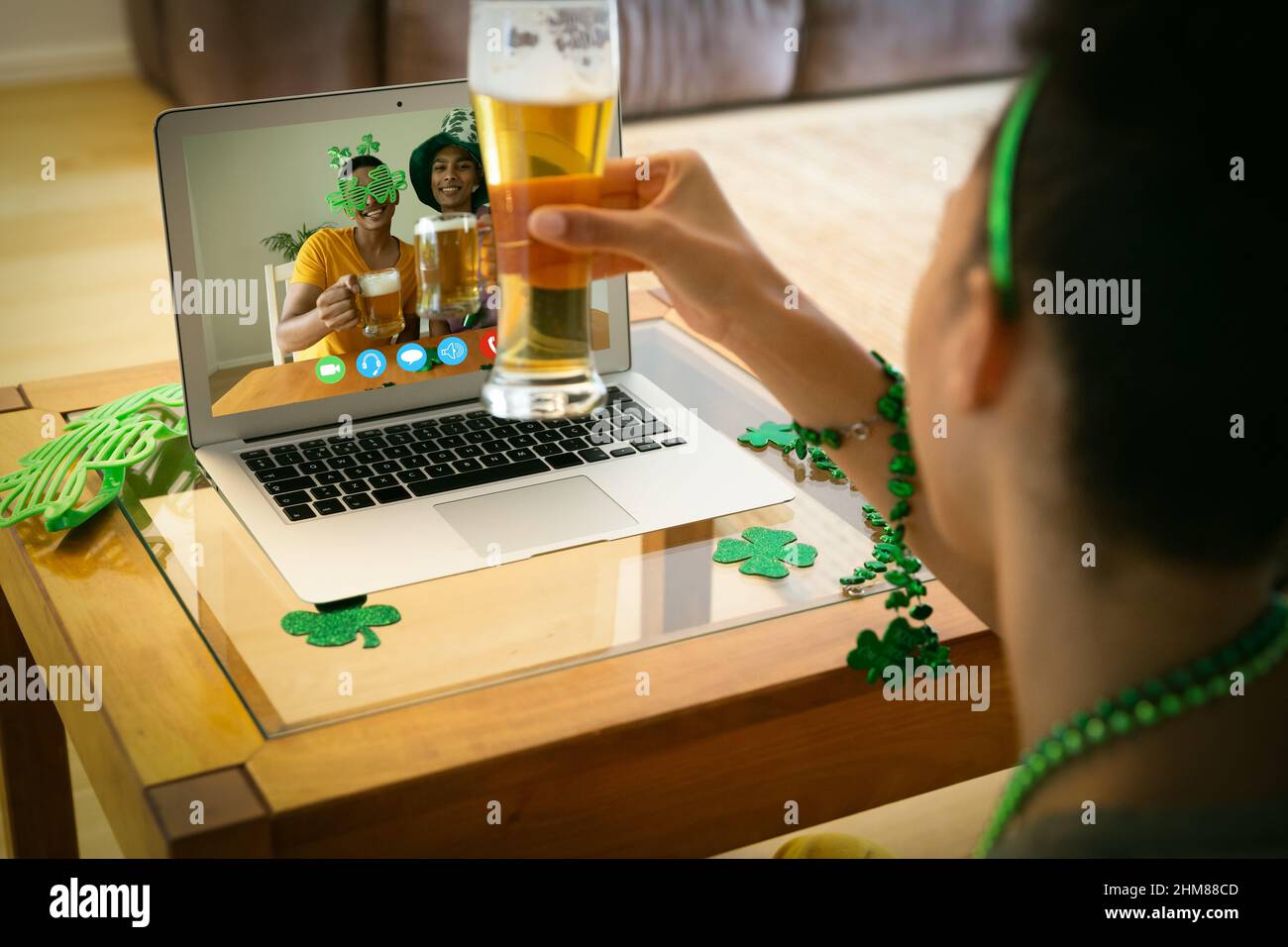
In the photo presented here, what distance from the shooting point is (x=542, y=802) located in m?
0.81

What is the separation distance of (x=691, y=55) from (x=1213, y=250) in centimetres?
321

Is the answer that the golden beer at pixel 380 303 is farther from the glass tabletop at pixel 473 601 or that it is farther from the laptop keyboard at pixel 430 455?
the glass tabletop at pixel 473 601

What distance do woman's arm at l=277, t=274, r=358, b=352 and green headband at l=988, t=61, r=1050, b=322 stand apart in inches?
26.4

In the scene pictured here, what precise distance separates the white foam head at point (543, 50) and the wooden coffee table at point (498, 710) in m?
0.34

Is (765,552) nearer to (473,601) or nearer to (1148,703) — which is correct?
(473,601)

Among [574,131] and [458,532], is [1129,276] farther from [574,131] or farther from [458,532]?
Result: [458,532]

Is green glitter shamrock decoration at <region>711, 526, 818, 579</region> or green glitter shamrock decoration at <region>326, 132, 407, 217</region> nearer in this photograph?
green glitter shamrock decoration at <region>711, 526, 818, 579</region>

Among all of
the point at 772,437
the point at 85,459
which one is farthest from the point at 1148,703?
the point at 85,459

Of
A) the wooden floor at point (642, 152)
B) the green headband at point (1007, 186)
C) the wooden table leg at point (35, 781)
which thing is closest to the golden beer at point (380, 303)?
the wooden table leg at point (35, 781)

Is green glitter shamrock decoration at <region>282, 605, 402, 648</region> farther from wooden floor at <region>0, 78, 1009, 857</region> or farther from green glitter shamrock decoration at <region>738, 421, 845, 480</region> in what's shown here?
wooden floor at <region>0, 78, 1009, 857</region>

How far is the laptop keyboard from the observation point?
41.0 inches

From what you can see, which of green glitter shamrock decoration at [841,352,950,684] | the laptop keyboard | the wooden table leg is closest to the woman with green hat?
the laptop keyboard
